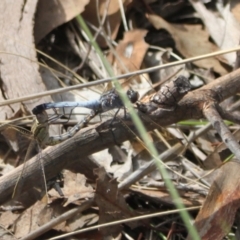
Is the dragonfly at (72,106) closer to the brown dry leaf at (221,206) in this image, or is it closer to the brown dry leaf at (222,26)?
the brown dry leaf at (221,206)

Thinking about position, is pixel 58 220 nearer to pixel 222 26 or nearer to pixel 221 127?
pixel 221 127

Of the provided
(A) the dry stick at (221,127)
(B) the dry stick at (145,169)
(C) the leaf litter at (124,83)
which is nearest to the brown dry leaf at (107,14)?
(C) the leaf litter at (124,83)

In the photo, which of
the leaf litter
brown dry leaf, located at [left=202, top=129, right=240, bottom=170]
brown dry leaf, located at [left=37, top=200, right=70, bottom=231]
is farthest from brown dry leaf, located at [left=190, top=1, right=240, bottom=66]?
brown dry leaf, located at [left=37, top=200, right=70, bottom=231]

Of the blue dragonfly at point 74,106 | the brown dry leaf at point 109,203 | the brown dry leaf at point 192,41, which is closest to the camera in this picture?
the blue dragonfly at point 74,106

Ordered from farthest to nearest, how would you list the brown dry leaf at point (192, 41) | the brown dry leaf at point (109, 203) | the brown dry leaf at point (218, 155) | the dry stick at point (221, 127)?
the brown dry leaf at point (192, 41) < the brown dry leaf at point (218, 155) < the brown dry leaf at point (109, 203) < the dry stick at point (221, 127)

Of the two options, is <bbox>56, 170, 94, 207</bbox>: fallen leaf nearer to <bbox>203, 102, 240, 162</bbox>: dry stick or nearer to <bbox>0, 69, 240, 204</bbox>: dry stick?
<bbox>0, 69, 240, 204</bbox>: dry stick

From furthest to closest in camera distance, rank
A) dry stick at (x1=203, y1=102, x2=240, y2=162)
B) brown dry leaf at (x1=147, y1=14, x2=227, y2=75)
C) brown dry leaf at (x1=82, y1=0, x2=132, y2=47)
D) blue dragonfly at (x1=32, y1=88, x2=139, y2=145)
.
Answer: brown dry leaf at (x1=82, y1=0, x2=132, y2=47) < brown dry leaf at (x1=147, y1=14, x2=227, y2=75) < blue dragonfly at (x1=32, y1=88, x2=139, y2=145) < dry stick at (x1=203, y1=102, x2=240, y2=162)

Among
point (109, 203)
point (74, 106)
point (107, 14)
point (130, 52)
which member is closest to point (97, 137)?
point (74, 106)
